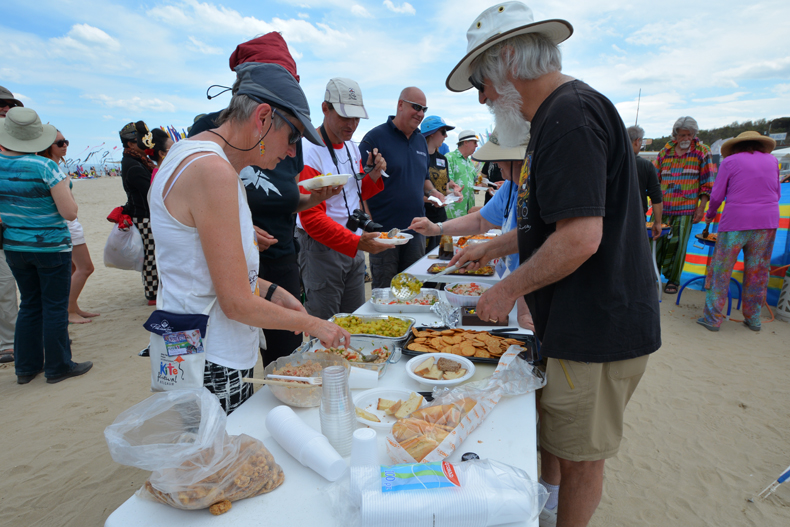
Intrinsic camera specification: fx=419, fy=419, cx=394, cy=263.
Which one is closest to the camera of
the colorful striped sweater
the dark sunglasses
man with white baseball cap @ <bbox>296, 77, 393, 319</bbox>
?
man with white baseball cap @ <bbox>296, 77, 393, 319</bbox>

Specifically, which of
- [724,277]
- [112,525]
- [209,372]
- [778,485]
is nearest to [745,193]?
[724,277]

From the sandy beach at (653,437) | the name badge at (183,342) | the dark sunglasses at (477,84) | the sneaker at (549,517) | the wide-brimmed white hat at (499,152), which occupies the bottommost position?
the sandy beach at (653,437)

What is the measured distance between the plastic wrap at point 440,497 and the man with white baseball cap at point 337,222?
6.05 feet

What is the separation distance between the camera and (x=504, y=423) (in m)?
1.34

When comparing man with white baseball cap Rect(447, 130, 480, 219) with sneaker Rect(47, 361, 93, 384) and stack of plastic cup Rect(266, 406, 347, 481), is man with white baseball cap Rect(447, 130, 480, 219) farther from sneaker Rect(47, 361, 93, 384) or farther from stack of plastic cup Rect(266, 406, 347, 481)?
stack of plastic cup Rect(266, 406, 347, 481)

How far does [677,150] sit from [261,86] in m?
6.37

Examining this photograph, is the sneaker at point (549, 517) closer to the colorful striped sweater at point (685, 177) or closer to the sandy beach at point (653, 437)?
the sandy beach at point (653, 437)

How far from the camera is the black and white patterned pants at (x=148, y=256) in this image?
5523 mm

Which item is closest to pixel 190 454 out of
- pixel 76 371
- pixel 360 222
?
pixel 360 222

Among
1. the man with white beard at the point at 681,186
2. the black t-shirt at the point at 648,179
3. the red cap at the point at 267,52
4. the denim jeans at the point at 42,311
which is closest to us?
the red cap at the point at 267,52

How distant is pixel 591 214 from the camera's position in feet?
4.18

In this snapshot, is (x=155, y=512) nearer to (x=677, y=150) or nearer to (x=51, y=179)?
(x=51, y=179)

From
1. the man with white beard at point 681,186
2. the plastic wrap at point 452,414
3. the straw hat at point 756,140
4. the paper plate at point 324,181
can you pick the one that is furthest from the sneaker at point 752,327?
the paper plate at point 324,181

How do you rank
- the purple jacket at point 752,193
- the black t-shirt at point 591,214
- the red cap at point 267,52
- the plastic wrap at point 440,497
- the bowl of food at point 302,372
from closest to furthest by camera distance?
the plastic wrap at point 440,497 < the black t-shirt at point 591,214 < the bowl of food at point 302,372 < the red cap at point 267,52 < the purple jacket at point 752,193
